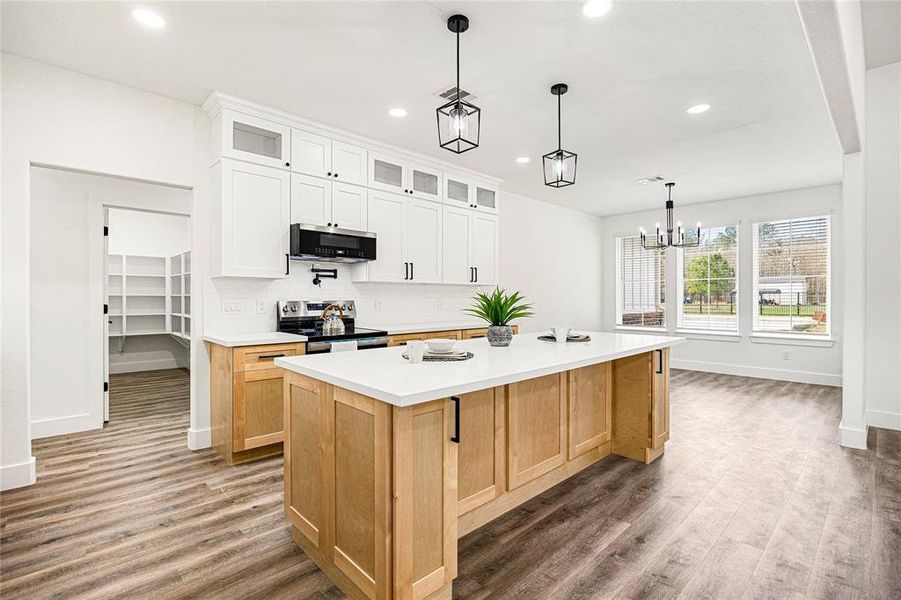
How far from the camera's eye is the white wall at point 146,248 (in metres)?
6.87

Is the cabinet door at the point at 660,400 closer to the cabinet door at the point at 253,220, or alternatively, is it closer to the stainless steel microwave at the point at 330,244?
the stainless steel microwave at the point at 330,244

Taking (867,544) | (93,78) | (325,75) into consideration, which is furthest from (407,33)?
(867,544)

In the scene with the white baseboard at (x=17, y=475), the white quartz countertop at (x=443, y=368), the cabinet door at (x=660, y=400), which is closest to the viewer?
the white quartz countertop at (x=443, y=368)

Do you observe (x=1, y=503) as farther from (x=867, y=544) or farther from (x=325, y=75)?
(x=867, y=544)

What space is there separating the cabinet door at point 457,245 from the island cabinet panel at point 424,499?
3.49 meters

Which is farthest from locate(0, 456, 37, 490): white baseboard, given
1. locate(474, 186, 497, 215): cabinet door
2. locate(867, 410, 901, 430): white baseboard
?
locate(867, 410, 901, 430): white baseboard

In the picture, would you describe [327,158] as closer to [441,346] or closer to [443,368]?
[441,346]

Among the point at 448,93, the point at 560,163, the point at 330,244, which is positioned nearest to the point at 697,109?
the point at 560,163

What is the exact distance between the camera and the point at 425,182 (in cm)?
495

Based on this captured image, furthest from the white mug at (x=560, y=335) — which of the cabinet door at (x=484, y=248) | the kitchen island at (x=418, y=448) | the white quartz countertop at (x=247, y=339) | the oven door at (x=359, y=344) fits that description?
the cabinet door at (x=484, y=248)

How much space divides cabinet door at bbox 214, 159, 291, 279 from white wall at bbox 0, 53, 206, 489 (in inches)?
23.9

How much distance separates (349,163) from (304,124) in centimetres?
53

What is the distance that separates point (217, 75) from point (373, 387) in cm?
276

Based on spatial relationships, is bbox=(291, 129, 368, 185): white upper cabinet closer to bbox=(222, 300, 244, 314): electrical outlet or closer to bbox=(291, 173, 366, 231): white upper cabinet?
bbox=(291, 173, 366, 231): white upper cabinet
